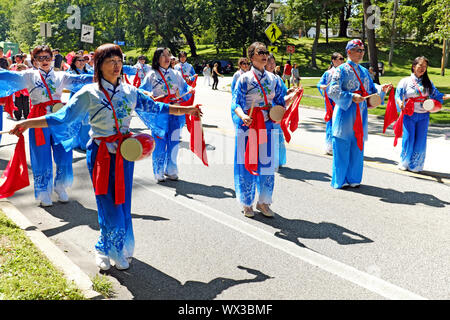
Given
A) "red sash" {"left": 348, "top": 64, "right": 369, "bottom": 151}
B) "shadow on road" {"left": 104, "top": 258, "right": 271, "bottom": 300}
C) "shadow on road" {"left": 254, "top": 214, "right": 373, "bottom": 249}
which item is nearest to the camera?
"shadow on road" {"left": 104, "top": 258, "right": 271, "bottom": 300}

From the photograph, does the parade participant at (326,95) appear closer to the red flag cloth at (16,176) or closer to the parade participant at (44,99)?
the parade participant at (44,99)

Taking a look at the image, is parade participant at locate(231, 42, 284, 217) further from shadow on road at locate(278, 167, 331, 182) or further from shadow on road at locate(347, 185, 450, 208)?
shadow on road at locate(278, 167, 331, 182)

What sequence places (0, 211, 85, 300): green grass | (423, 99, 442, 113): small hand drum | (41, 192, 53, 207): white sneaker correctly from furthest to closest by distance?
(423, 99, 442, 113): small hand drum
(41, 192, 53, 207): white sneaker
(0, 211, 85, 300): green grass

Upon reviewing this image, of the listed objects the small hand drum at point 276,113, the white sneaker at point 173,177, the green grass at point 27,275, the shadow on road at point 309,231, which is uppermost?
the small hand drum at point 276,113

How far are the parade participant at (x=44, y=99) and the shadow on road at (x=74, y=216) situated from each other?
17 cm

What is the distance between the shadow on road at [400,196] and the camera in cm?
681

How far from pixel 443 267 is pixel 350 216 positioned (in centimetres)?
170

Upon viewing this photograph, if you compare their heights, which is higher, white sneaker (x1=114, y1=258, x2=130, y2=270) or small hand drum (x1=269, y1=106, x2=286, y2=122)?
small hand drum (x1=269, y1=106, x2=286, y2=122)

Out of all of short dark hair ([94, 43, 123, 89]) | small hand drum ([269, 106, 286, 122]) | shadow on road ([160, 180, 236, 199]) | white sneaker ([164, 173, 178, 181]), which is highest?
short dark hair ([94, 43, 123, 89])

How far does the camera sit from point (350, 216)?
6.20 meters

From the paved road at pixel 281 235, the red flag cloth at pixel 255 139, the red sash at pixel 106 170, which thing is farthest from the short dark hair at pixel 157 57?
the red sash at pixel 106 170

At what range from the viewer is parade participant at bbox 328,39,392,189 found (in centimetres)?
709

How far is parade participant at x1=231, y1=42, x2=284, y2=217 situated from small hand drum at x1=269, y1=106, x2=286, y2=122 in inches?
4.9

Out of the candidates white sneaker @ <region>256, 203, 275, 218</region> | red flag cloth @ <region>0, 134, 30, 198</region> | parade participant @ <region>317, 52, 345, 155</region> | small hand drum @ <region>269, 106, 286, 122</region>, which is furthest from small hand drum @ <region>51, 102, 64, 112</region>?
parade participant @ <region>317, 52, 345, 155</region>
